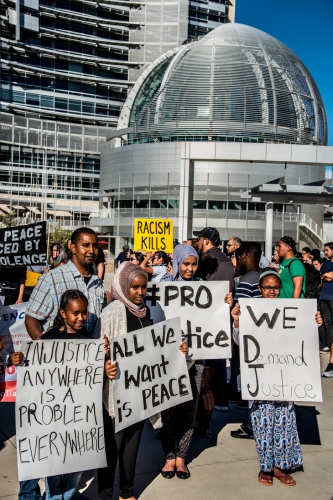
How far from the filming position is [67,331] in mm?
3795

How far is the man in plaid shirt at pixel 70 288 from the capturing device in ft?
13.3

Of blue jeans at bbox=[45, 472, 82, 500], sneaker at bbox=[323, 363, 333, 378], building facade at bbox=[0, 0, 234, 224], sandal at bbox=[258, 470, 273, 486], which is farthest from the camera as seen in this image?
building facade at bbox=[0, 0, 234, 224]

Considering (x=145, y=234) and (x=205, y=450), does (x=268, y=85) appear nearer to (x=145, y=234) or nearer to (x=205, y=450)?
(x=145, y=234)

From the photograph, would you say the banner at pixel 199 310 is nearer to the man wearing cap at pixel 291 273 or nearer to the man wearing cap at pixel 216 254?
the man wearing cap at pixel 216 254

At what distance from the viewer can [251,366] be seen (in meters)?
4.48

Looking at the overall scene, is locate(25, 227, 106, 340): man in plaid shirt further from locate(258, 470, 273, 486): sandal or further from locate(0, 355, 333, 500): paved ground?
locate(258, 470, 273, 486): sandal

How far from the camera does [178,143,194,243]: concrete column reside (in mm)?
12833

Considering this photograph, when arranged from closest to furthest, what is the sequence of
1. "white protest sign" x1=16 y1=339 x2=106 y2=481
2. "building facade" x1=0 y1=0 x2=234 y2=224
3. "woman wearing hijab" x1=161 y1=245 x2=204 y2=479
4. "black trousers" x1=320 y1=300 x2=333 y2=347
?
1. "white protest sign" x1=16 y1=339 x2=106 y2=481
2. "woman wearing hijab" x1=161 y1=245 x2=204 y2=479
3. "black trousers" x1=320 y1=300 x2=333 y2=347
4. "building facade" x1=0 y1=0 x2=234 y2=224

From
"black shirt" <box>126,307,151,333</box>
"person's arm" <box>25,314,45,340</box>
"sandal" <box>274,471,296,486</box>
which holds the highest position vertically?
"black shirt" <box>126,307,151,333</box>

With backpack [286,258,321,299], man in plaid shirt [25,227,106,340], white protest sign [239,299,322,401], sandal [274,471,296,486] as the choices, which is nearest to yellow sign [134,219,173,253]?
backpack [286,258,321,299]

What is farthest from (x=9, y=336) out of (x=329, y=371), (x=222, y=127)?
(x=222, y=127)

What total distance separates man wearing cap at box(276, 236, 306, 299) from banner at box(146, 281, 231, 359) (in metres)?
1.54

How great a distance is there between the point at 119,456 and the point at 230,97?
39.6 m

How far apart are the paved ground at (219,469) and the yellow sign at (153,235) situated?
5.40 m
